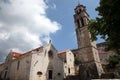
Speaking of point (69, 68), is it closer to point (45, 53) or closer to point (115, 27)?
point (45, 53)

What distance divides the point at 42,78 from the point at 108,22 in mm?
23649

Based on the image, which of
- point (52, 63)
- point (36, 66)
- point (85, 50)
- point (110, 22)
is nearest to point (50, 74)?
point (52, 63)

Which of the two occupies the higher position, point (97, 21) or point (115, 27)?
point (97, 21)

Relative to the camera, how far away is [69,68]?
40938mm

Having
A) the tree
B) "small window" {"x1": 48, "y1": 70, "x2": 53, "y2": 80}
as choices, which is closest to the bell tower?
"small window" {"x1": 48, "y1": 70, "x2": 53, "y2": 80}

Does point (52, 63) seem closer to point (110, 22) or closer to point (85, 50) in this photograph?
point (85, 50)

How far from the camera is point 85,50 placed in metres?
37.2

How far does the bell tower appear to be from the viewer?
3394 cm

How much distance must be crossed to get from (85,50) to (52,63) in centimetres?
1071

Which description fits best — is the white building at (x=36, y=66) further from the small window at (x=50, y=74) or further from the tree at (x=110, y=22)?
the tree at (x=110, y=22)

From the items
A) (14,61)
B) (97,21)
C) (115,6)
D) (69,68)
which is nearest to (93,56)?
(69,68)

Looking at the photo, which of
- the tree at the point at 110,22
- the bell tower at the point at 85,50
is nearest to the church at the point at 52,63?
the bell tower at the point at 85,50

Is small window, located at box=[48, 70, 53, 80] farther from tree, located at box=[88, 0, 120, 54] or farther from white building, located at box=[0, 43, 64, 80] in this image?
tree, located at box=[88, 0, 120, 54]

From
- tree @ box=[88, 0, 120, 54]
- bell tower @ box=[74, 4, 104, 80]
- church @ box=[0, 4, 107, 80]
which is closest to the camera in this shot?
tree @ box=[88, 0, 120, 54]
